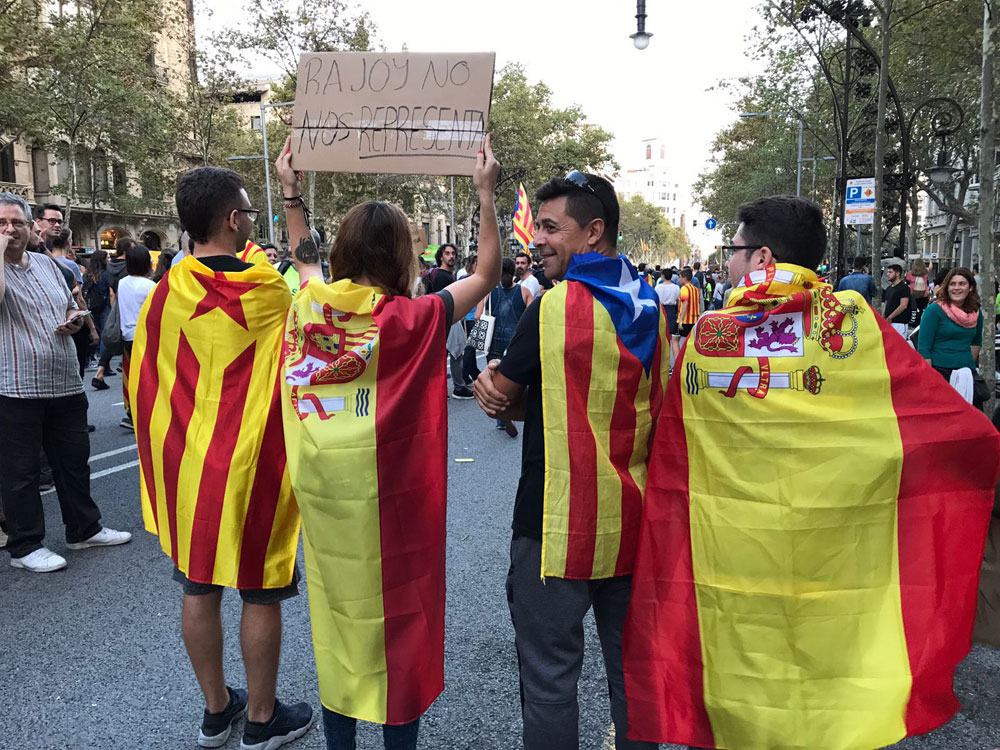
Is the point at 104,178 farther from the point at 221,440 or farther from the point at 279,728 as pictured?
the point at 279,728

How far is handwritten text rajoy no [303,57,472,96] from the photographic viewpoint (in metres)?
2.54

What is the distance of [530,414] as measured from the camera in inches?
86.7

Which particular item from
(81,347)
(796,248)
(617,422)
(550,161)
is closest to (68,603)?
(617,422)

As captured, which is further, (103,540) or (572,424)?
(103,540)

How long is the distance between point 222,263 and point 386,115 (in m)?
0.73

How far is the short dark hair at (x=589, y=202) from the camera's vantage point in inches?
86.4

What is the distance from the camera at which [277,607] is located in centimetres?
264

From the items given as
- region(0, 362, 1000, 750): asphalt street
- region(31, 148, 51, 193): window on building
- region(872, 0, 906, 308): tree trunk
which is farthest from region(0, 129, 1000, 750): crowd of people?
region(31, 148, 51, 193): window on building

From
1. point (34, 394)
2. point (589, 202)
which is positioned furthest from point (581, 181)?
point (34, 394)

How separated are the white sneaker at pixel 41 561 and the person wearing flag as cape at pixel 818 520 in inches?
145

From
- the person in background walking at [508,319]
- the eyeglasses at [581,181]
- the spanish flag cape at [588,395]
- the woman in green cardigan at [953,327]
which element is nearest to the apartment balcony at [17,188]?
the person in background walking at [508,319]

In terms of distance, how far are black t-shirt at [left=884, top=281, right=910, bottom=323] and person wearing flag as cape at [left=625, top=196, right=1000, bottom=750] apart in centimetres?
917

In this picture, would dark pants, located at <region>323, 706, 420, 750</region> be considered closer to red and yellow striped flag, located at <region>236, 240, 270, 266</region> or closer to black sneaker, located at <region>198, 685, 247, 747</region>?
black sneaker, located at <region>198, 685, 247, 747</region>

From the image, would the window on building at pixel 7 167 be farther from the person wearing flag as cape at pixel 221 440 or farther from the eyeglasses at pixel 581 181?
the eyeglasses at pixel 581 181
